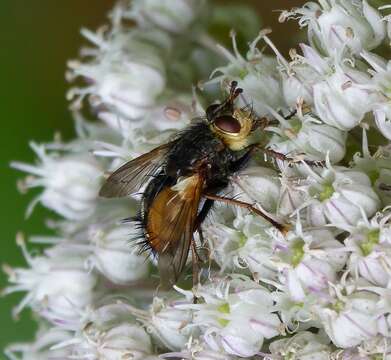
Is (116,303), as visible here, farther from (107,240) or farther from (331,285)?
(331,285)

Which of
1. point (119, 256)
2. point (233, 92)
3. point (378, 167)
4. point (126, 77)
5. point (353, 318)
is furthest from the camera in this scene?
point (126, 77)

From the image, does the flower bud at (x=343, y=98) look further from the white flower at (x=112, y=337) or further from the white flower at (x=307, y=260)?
the white flower at (x=112, y=337)

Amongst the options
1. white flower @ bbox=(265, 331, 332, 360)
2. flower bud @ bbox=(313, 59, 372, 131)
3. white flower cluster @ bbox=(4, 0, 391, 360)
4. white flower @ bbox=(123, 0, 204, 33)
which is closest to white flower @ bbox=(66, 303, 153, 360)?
white flower cluster @ bbox=(4, 0, 391, 360)

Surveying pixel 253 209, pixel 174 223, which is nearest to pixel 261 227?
pixel 253 209

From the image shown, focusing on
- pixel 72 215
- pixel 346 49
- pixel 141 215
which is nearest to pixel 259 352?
pixel 141 215

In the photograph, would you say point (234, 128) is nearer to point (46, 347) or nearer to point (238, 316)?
point (238, 316)

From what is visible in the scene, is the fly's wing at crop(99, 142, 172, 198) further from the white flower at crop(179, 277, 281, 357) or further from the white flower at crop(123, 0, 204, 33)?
the white flower at crop(123, 0, 204, 33)

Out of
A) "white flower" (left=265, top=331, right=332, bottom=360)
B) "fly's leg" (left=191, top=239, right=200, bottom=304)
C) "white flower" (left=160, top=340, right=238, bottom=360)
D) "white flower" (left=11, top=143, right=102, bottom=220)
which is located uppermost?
"white flower" (left=11, top=143, right=102, bottom=220)
